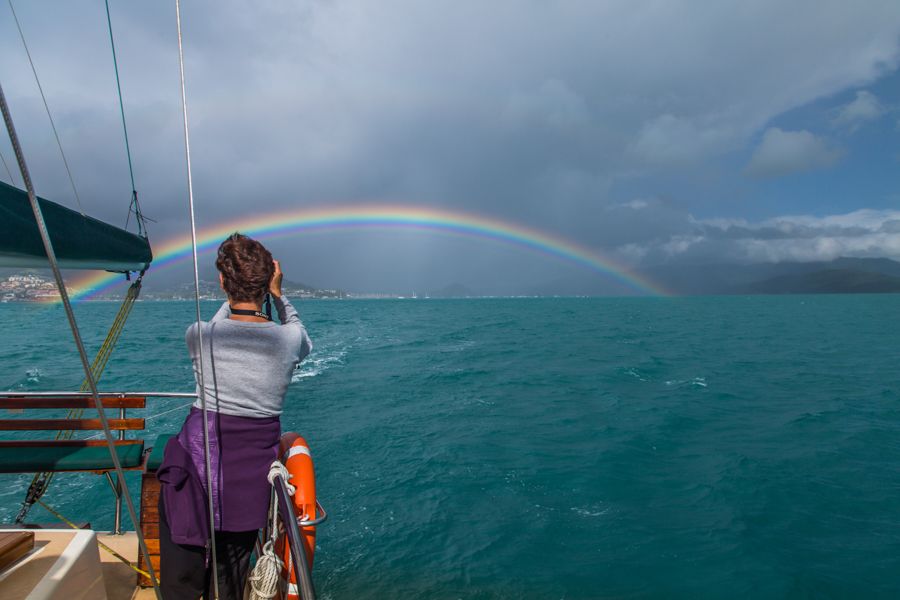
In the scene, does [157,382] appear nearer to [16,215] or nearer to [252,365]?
[16,215]

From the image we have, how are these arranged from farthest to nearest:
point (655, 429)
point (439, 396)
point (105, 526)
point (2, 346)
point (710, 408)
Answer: point (2, 346)
point (439, 396)
point (710, 408)
point (655, 429)
point (105, 526)

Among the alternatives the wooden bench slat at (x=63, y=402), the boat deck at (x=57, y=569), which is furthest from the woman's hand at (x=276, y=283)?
the wooden bench slat at (x=63, y=402)

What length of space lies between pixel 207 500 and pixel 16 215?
2.42m

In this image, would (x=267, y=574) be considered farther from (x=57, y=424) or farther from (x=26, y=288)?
(x=26, y=288)

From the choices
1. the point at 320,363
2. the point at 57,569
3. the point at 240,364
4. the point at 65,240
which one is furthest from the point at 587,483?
the point at 320,363

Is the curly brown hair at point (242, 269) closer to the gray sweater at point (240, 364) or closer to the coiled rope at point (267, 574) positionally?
the gray sweater at point (240, 364)

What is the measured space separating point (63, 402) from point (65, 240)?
140 cm

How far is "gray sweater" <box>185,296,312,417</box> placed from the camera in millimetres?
2164

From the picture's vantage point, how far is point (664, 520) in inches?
293

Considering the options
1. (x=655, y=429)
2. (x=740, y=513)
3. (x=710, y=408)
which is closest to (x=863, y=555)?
(x=740, y=513)

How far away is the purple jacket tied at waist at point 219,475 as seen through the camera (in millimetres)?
2123

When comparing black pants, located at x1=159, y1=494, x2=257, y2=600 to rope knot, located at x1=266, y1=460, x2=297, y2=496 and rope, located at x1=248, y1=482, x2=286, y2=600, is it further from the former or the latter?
rope knot, located at x1=266, y1=460, x2=297, y2=496

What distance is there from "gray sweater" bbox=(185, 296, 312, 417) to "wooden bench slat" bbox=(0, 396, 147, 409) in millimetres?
2410

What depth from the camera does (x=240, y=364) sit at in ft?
7.15
